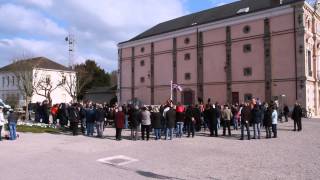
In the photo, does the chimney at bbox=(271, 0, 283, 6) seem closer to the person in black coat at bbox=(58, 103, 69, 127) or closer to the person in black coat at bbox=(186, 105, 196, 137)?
the person in black coat at bbox=(186, 105, 196, 137)

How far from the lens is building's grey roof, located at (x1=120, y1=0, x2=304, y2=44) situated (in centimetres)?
4138

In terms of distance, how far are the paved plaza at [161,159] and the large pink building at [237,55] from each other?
20563 millimetres

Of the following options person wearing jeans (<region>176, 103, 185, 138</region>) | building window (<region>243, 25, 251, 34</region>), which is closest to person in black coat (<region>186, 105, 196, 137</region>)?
person wearing jeans (<region>176, 103, 185, 138</region>)

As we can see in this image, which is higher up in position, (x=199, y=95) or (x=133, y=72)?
(x=133, y=72)

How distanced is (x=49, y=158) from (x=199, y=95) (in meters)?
Answer: 33.5

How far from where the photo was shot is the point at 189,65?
4678cm

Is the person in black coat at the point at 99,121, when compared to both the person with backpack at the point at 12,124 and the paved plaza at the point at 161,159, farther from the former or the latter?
the person with backpack at the point at 12,124

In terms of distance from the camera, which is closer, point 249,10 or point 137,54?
point 249,10

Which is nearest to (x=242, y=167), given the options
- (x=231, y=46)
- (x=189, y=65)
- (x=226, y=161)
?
(x=226, y=161)

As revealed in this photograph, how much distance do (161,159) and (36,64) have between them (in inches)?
1728

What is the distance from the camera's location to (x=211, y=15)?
156ft

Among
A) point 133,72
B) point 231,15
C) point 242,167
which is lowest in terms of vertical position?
point 242,167

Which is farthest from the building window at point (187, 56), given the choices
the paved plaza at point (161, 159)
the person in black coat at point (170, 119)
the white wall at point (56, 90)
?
the paved plaza at point (161, 159)

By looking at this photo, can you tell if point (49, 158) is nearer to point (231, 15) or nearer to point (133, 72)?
point (231, 15)
